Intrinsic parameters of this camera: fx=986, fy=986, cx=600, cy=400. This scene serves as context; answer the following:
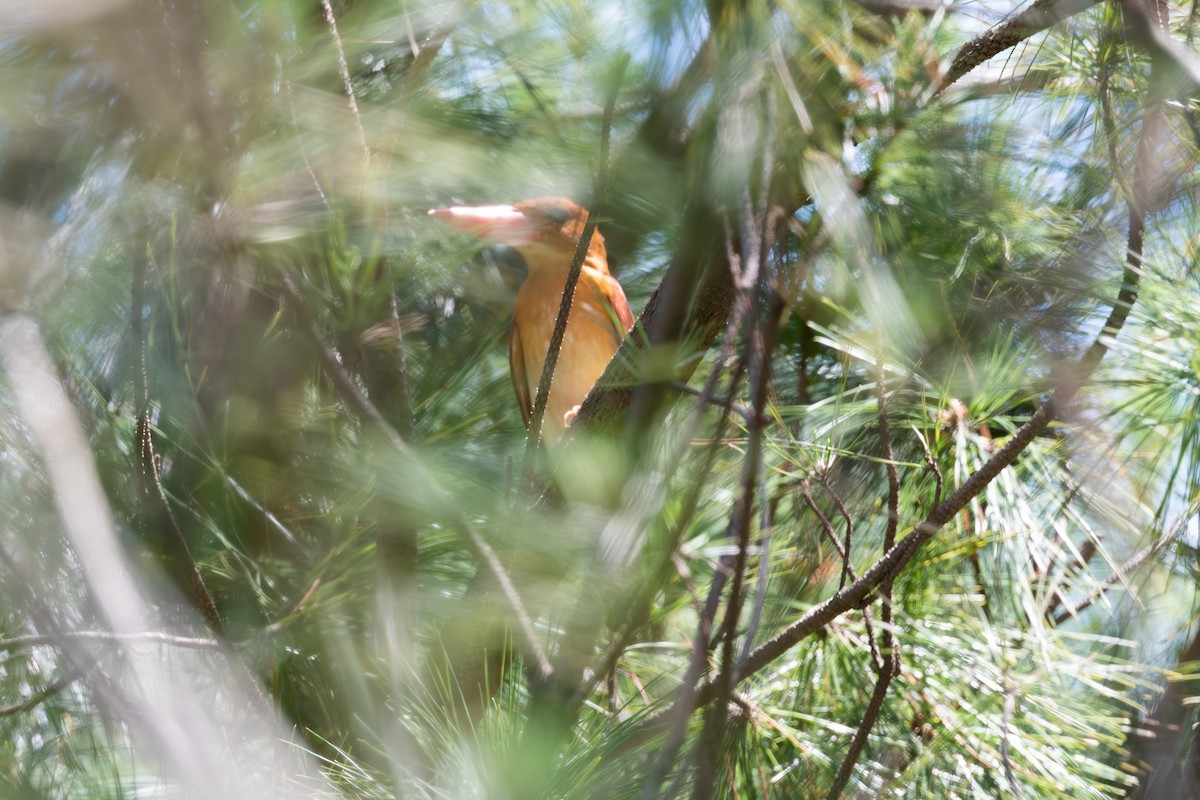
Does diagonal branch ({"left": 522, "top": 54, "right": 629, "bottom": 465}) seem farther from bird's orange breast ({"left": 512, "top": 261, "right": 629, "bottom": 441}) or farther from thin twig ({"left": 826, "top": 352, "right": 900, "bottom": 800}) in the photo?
bird's orange breast ({"left": 512, "top": 261, "right": 629, "bottom": 441})

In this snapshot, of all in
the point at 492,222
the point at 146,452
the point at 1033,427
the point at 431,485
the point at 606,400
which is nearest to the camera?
the point at 431,485

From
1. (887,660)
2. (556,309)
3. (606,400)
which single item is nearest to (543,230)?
(556,309)

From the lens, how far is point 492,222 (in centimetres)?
204

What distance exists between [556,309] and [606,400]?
3.21 ft

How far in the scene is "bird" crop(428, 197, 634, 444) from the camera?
7.64 ft

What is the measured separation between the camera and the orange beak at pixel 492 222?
5.50 ft

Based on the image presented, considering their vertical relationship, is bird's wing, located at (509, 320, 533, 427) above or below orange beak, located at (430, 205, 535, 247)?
below

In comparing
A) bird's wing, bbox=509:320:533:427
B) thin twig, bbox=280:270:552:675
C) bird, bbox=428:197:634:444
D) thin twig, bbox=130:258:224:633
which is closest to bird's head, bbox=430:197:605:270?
bird, bbox=428:197:634:444

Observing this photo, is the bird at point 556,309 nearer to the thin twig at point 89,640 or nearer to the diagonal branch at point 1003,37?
the thin twig at point 89,640

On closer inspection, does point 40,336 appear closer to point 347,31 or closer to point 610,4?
point 347,31

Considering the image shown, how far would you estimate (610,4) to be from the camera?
0.82m

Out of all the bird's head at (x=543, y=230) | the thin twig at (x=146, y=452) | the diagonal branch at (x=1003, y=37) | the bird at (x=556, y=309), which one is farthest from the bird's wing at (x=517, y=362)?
the diagonal branch at (x=1003, y=37)

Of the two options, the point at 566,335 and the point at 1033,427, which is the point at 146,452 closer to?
the point at 1033,427

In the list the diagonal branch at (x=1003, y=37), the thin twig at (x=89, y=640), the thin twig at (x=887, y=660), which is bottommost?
the thin twig at (x=89, y=640)
